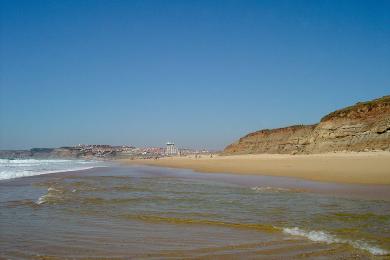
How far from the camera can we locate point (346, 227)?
7.52 meters

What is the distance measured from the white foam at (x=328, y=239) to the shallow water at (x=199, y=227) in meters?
0.01

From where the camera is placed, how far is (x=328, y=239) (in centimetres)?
655

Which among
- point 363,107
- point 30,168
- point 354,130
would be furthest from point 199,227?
point 30,168

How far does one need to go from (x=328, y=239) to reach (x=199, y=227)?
252 cm

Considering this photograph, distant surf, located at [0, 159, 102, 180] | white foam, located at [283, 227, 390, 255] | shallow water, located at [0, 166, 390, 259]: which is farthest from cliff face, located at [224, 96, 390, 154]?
white foam, located at [283, 227, 390, 255]

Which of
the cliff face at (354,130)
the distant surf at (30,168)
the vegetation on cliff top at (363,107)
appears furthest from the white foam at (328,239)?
the vegetation on cliff top at (363,107)

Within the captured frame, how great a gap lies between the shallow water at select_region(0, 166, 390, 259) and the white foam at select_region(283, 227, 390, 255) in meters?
0.01

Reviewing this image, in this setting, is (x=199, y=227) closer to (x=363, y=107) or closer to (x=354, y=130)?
(x=354, y=130)

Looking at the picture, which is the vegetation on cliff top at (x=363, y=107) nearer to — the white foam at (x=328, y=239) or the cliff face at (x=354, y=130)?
the cliff face at (x=354, y=130)

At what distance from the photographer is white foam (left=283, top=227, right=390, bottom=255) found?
5.81 metres

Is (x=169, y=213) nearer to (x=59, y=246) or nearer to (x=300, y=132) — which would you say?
(x=59, y=246)

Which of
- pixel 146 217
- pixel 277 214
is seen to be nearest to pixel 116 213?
pixel 146 217

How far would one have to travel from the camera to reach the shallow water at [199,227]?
589 cm

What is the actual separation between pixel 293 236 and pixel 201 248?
183cm
